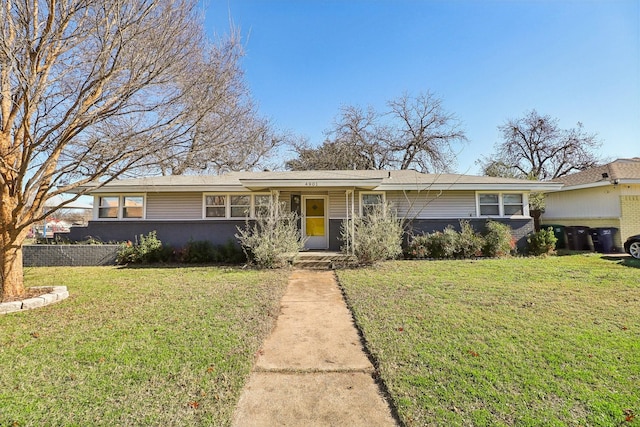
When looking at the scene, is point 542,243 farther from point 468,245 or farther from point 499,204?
point 468,245

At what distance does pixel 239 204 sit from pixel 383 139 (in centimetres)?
1844

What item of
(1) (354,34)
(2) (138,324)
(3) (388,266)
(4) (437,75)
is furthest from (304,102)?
(2) (138,324)

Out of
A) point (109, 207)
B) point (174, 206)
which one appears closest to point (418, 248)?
point (174, 206)

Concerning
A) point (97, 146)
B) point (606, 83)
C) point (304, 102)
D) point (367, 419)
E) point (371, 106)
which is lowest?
point (367, 419)

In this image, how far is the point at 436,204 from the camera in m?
12.2

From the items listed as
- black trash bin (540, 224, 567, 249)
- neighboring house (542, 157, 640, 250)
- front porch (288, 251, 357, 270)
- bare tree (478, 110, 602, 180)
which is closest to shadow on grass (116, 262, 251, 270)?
front porch (288, 251, 357, 270)

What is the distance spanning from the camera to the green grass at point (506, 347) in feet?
8.25

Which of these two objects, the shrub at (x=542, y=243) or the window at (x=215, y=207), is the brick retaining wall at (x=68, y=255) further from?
the shrub at (x=542, y=243)

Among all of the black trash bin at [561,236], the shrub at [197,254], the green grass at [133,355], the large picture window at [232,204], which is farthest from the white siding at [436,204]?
the green grass at [133,355]

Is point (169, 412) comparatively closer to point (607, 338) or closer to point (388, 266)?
point (607, 338)

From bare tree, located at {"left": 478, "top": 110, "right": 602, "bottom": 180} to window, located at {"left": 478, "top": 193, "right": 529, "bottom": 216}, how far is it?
16.1 metres

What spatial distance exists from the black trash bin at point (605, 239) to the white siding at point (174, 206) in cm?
1613

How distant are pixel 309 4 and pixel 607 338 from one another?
10.2 m

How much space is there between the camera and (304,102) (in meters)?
15.7
